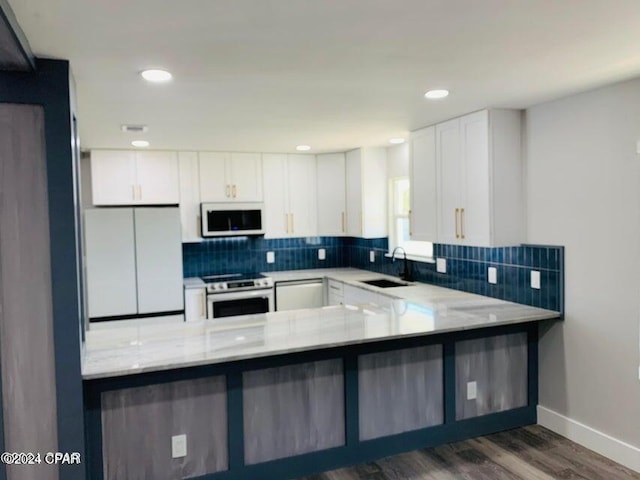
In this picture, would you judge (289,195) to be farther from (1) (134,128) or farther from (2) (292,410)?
(2) (292,410)

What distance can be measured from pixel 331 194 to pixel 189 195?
159 cm

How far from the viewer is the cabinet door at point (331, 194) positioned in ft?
17.8

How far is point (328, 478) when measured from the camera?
2.82m

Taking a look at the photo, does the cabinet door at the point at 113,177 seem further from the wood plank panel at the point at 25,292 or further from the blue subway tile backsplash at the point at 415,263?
the wood plank panel at the point at 25,292

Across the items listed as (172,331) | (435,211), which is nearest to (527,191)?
(435,211)

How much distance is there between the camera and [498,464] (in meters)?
2.90

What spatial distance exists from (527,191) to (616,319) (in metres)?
1.04

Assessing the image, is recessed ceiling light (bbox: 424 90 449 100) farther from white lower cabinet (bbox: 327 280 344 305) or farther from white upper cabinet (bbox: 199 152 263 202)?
white upper cabinet (bbox: 199 152 263 202)

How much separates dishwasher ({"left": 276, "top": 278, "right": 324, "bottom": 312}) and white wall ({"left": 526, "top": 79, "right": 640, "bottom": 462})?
255cm

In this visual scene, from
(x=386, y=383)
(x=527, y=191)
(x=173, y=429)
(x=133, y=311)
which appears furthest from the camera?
(x=133, y=311)

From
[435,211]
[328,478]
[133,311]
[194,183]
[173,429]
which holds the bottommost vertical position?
[328,478]

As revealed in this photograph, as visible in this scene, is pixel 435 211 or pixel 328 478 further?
pixel 435 211

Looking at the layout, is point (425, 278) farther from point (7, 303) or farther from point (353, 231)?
point (7, 303)

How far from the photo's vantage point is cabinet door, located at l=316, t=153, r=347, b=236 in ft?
17.8
